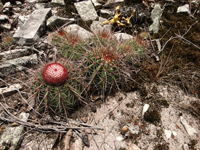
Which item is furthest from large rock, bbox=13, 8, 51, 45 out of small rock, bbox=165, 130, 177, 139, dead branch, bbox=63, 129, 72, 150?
small rock, bbox=165, 130, 177, 139

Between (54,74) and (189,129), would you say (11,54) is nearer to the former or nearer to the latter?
(54,74)

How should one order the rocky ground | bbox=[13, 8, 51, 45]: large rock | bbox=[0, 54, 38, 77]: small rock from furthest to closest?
bbox=[13, 8, 51, 45]: large rock, bbox=[0, 54, 38, 77]: small rock, the rocky ground

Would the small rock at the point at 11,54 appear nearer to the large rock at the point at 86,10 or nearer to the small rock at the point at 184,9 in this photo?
the large rock at the point at 86,10

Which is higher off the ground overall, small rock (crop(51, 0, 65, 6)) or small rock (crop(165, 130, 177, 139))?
small rock (crop(51, 0, 65, 6))

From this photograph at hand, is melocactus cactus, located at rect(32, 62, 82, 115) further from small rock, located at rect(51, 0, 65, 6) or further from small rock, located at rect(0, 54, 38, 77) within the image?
small rock, located at rect(51, 0, 65, 6)

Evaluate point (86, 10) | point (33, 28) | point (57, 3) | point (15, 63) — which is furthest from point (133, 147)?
point (57, 3)

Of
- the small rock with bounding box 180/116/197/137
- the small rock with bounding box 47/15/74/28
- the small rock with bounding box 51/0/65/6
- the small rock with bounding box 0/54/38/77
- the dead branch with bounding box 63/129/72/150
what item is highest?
the small rock with bounding box 51/0/65/6

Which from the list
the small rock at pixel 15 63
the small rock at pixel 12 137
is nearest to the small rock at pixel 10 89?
the small rock at pixel 15 63

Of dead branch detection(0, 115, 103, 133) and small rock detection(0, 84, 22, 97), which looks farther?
small rock detection(0, 84, 22, 97)
